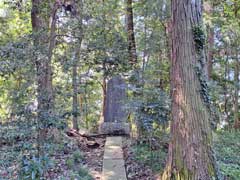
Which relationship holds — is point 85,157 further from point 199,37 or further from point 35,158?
point 199,37

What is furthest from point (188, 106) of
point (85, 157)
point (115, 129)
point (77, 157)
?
point (115, 129)

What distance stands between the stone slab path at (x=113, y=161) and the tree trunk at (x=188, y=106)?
79 cm

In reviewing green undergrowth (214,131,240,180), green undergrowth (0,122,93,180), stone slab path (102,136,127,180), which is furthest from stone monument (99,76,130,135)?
green undergrowth (214,131,240,180)

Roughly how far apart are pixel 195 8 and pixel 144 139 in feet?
9.59

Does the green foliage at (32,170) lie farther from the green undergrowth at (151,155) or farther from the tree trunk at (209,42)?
the tree trunk at (209,42)

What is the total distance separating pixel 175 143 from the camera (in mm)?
4203

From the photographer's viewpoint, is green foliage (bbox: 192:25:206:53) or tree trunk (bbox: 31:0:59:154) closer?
green foliage (bbox: 192:25:206:53)

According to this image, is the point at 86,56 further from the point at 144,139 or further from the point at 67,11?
the point at 144,139

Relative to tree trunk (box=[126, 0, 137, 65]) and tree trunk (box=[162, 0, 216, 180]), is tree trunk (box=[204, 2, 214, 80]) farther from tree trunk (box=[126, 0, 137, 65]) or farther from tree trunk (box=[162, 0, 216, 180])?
tree trunk (box=[162, 0, 216, 180])

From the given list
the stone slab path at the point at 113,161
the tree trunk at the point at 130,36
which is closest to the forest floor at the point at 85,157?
the stone slab path at the point at 113,161

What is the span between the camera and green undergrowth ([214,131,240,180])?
181 inches

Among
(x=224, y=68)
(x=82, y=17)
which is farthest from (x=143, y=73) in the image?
(x=224, y=68)

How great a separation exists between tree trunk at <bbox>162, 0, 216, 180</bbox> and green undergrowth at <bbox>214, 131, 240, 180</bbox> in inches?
24.3

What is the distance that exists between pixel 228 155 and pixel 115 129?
2917mm
